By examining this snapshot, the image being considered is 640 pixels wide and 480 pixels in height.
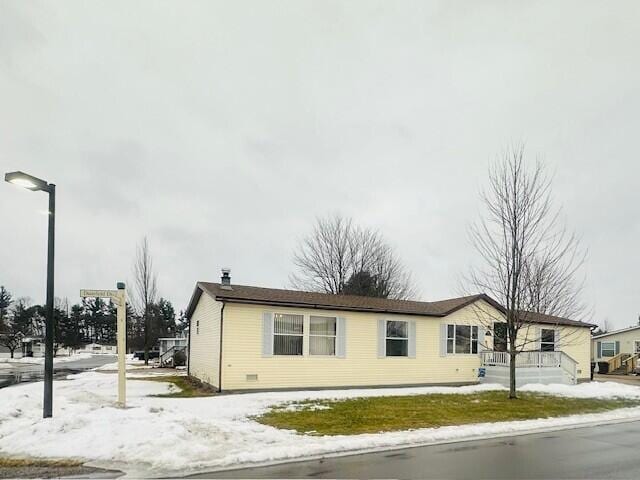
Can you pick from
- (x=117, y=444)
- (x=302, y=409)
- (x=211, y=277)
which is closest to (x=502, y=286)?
(x=302, y=409)

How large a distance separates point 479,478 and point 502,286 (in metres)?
10.6

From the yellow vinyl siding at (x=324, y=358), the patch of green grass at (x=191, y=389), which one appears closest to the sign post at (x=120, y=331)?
the patch of green grass at (x=191, y=389)

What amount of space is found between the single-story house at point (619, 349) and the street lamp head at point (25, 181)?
36.1 meters

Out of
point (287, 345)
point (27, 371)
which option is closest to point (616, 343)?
point (287, 345)

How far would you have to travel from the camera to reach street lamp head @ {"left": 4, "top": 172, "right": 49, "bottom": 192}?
28.2 feet

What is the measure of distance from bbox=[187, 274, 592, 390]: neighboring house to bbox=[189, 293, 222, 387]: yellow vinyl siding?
0.13 feet

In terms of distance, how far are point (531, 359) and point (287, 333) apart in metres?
11.6

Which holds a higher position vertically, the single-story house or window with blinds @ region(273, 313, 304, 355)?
window with blinds @ region(273, 313, 304, 355)

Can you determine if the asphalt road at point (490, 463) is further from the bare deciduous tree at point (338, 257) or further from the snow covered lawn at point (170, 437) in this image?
the bare deciduous tree at point (338, 257)

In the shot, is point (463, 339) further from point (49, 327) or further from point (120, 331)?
point (49, 327)

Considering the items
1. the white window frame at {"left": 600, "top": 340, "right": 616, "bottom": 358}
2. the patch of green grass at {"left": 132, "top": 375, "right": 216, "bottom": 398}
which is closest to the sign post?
the patch of green grass at {"left": 132, "top": 375, "right": 216, "bottom": 398}

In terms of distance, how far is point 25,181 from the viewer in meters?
8.85

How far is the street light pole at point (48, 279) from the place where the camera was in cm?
877

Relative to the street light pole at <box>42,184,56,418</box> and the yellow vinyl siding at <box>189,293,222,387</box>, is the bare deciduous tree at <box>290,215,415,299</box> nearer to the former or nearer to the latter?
the yellow vinyl siding at <box>189,293,222,387</box>
